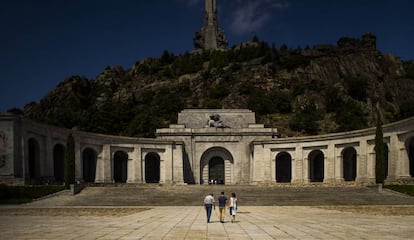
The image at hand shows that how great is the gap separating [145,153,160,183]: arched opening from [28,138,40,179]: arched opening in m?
16.8

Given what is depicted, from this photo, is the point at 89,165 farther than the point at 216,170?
No

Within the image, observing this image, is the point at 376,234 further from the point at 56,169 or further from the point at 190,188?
the point at 56,169

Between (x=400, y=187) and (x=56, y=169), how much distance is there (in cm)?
3578

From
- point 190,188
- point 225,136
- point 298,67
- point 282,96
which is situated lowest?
point 190,188

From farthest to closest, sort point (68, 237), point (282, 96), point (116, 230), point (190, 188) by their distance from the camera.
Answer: point (282, 96), point (190, 188), point (116, 230), point (68, 237)

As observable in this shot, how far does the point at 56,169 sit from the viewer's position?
178ft

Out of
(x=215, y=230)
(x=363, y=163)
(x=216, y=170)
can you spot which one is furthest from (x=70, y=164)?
(x=363, y=163)

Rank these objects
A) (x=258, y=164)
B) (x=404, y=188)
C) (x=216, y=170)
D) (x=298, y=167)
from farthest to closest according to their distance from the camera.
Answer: (x=216, y=170)
(x=258, y=164)
(x=298, y=167)
(x=404, y=188)

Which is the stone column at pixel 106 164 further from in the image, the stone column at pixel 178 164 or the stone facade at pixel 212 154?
the stone column at pixel 178 164

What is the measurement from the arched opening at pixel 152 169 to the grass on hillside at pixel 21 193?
23.1 meters

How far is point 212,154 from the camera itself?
62219 mm

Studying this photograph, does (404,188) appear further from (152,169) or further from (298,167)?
(152,169)

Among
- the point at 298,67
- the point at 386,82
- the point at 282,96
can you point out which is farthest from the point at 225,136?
the point at 386,82

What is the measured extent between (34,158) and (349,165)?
35542 mm
